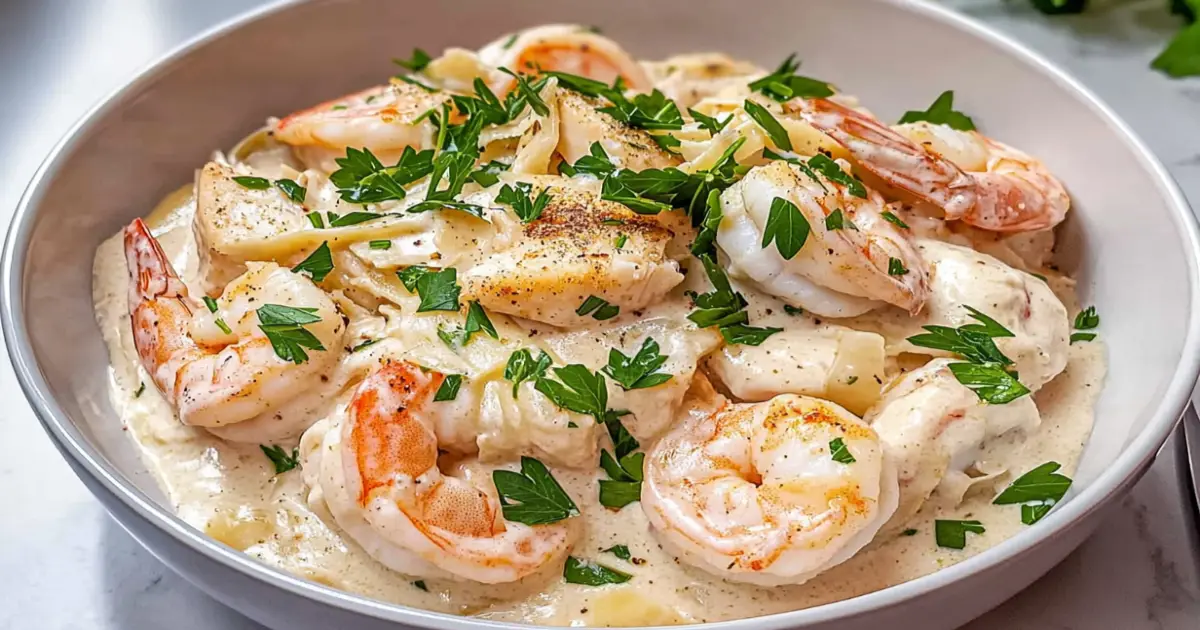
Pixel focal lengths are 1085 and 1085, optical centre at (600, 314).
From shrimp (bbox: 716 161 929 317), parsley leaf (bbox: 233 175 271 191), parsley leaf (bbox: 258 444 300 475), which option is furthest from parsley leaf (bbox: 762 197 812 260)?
parsley leaf (bbox: 233 175 271 191)

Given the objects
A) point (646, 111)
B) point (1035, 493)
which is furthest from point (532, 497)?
point (646, 111)

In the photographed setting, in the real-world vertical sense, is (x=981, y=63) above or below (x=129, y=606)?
above

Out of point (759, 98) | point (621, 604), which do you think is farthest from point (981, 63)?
point (621, 604)

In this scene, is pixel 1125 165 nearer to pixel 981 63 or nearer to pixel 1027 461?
pixel 981 63

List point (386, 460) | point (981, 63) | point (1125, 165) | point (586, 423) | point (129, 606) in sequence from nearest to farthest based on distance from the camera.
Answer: point (386, 460) < point (586, 423) < point (129, 606) < point (1125, 165) < point (981, 63)

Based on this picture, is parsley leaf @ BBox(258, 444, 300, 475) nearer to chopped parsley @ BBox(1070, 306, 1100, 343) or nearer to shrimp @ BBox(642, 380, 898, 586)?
shrimp @ BBox(642, 380, 898, 586)

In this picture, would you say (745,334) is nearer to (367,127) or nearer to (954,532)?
(954,532)

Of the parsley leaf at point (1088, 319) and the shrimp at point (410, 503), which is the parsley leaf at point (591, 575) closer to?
the shrimp at point (410, 503)
